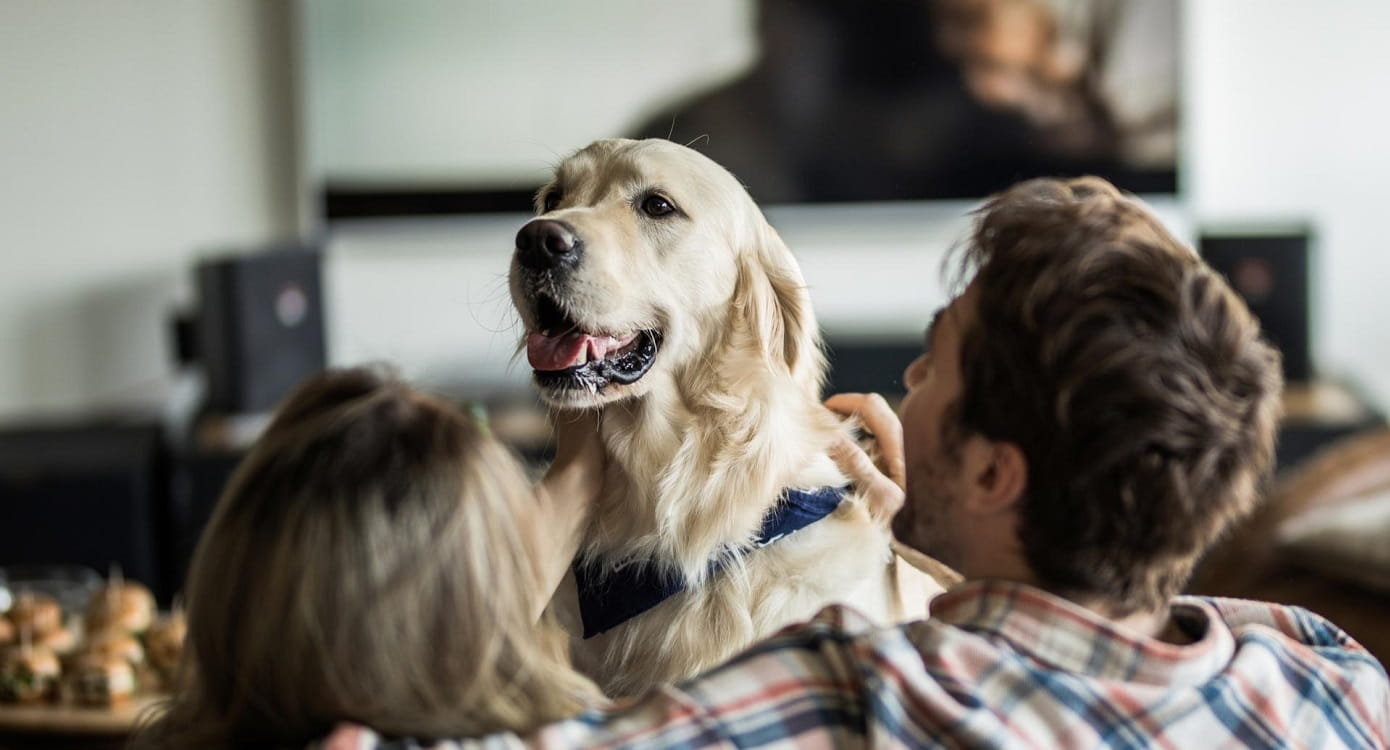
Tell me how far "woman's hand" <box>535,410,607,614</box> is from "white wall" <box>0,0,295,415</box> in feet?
10.3

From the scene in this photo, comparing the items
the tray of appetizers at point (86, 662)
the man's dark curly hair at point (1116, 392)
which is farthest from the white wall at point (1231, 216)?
the man's dark curly hair at point (1116, 392)

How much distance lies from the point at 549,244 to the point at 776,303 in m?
0.21

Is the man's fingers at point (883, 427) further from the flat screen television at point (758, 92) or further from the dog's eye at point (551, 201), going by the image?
the flat screen television at point (758, 92)

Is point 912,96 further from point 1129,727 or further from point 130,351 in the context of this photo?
point 1129,727

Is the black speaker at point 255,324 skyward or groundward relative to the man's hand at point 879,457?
groundward

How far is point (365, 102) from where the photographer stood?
4008 mm

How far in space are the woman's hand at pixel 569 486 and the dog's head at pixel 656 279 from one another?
0.06 meters

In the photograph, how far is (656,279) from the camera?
1.29 metres

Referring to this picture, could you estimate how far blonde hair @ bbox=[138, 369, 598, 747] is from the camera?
2.52 ft

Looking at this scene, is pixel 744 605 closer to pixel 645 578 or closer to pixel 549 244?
pixel 645 578

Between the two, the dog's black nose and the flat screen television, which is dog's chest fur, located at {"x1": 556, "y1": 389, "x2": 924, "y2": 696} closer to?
the dog's black nose

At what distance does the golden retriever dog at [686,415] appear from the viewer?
1.18m

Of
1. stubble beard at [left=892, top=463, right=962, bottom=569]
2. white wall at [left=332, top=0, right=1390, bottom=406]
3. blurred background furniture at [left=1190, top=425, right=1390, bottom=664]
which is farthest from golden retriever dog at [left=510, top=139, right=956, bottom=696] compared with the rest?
white wall at [left=332, top=0, right=1390, bottom=406]

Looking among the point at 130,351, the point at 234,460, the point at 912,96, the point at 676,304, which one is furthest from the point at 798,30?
the point at 676,304
